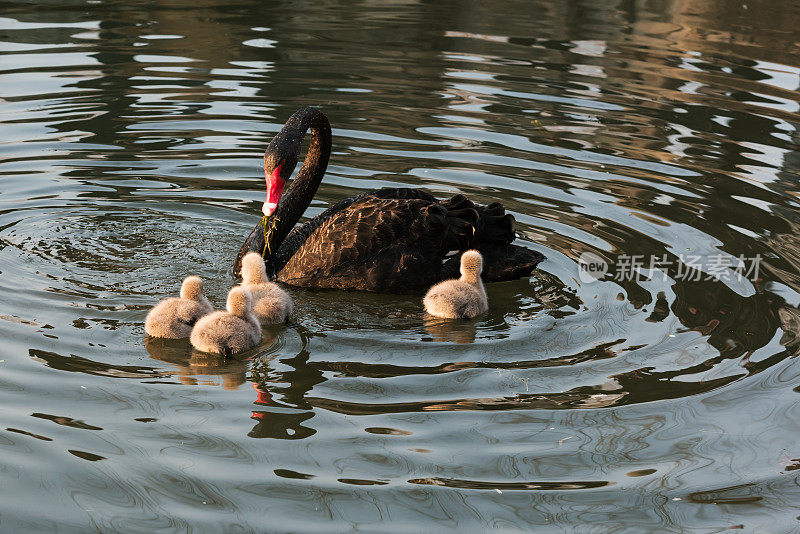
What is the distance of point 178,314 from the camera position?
5.67m

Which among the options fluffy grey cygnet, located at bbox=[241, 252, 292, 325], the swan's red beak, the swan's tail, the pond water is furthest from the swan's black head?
the swan's tail

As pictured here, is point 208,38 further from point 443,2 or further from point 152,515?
point 152,515

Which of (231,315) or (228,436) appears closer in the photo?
(228,436)

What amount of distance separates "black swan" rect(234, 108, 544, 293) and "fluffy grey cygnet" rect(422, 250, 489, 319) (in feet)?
0.80

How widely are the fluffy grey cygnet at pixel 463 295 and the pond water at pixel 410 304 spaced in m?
0.11

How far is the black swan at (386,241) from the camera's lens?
6.57 m

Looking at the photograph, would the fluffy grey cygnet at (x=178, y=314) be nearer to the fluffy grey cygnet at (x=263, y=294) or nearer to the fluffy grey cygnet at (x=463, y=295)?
the fluffy grey cygnet at (x=263, y=294)

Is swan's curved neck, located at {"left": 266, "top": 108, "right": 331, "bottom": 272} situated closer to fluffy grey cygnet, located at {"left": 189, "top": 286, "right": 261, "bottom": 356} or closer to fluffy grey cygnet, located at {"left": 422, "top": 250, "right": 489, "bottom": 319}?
fluffy grey cygnet, located at {"left": 422, "top": 250, "right": 489, "bottom": 319}

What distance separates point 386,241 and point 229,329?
1.46 m

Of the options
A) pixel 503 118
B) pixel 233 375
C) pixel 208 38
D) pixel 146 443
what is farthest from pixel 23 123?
pixel 146 443

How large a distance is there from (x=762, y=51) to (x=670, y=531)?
10.8 m

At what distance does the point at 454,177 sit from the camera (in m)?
8.91

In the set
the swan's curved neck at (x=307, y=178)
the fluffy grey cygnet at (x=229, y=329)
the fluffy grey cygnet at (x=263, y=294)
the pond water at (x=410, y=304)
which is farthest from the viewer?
the swan's curved neck at (x=307, y=178)

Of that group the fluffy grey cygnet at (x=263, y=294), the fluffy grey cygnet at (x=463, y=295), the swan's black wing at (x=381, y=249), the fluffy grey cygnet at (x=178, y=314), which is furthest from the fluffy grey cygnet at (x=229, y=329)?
the fluffy grey cygnet at (x=463, y=295)
